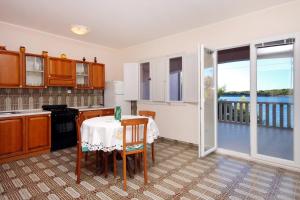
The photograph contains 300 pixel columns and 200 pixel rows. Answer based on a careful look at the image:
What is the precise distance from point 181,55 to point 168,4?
60.8 inches

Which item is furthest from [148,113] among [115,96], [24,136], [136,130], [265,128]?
[265,128]

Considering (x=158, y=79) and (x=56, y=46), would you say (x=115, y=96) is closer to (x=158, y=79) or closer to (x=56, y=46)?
(x=158, y=79)

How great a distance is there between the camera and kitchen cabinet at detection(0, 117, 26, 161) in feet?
10.9

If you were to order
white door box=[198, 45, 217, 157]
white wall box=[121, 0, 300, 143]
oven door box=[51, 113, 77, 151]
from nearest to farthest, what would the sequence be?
white wall box=[121, 0, 300, 143], white door box=[198, 45, 217, 157], oven door box=[51, 113, 77, 151]

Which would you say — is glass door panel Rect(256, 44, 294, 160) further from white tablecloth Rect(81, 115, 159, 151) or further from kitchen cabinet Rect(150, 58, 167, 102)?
white tablecloth Rect(81, 115, 159, 151)

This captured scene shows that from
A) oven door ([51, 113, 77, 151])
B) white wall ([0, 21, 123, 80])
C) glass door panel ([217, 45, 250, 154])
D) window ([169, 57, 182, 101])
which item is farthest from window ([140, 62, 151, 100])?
glass door panel ([217, 45, 250, 154])

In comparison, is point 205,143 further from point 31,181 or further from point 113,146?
point 31,181

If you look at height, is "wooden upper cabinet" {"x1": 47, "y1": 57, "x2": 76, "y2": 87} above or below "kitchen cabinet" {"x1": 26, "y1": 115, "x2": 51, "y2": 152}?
above

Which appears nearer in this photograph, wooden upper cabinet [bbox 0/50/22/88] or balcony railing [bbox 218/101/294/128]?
wooden upper cabinet [bbox 0/50/22/88]

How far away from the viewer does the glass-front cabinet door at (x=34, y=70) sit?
12.8 ft

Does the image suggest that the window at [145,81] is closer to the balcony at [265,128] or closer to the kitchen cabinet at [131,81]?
the kitchen cabinet at [131,81]

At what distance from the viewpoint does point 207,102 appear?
368 cm

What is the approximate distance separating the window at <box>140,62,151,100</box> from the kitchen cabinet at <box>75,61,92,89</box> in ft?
4.81

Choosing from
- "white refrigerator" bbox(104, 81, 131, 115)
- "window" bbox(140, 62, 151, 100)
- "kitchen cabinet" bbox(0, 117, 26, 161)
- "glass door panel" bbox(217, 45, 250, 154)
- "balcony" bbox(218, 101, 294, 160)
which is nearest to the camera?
"kitchen cabinet" bbox(0, 117, 26, 161)
